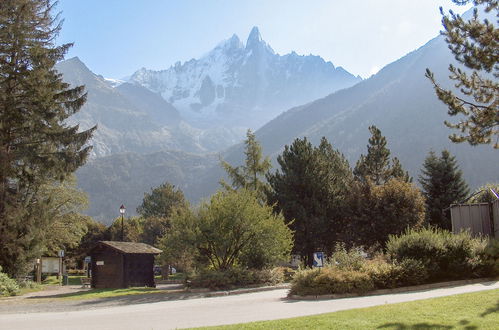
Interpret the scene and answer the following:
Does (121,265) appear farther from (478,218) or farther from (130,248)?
(478,218)

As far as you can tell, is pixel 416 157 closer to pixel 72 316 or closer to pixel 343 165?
pixel 343 165

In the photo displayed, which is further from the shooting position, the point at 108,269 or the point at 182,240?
the point at 108,269

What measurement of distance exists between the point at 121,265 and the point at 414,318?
2552 centimetres

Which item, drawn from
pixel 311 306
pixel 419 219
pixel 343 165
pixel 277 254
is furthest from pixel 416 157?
pixel 311 306

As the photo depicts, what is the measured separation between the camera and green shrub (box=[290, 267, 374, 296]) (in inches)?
666

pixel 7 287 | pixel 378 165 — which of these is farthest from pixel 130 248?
pixel 378 165

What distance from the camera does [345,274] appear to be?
17.3 metres

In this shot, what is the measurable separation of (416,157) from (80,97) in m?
136

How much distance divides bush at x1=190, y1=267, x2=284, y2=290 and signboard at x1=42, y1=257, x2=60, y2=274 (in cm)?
2874

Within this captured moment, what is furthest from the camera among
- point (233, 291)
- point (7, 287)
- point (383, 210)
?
point (383, 210)

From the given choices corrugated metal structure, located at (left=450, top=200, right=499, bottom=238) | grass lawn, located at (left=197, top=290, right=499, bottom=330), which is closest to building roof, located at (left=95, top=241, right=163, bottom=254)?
corrugated metal structure, located at (left=450, top=200, right=499, bottom=238)

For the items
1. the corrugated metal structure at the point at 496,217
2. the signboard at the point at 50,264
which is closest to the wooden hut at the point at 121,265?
the signboard at the point at 50,264

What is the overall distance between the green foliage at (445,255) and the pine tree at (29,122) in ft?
66.8

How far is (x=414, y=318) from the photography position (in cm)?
1033
